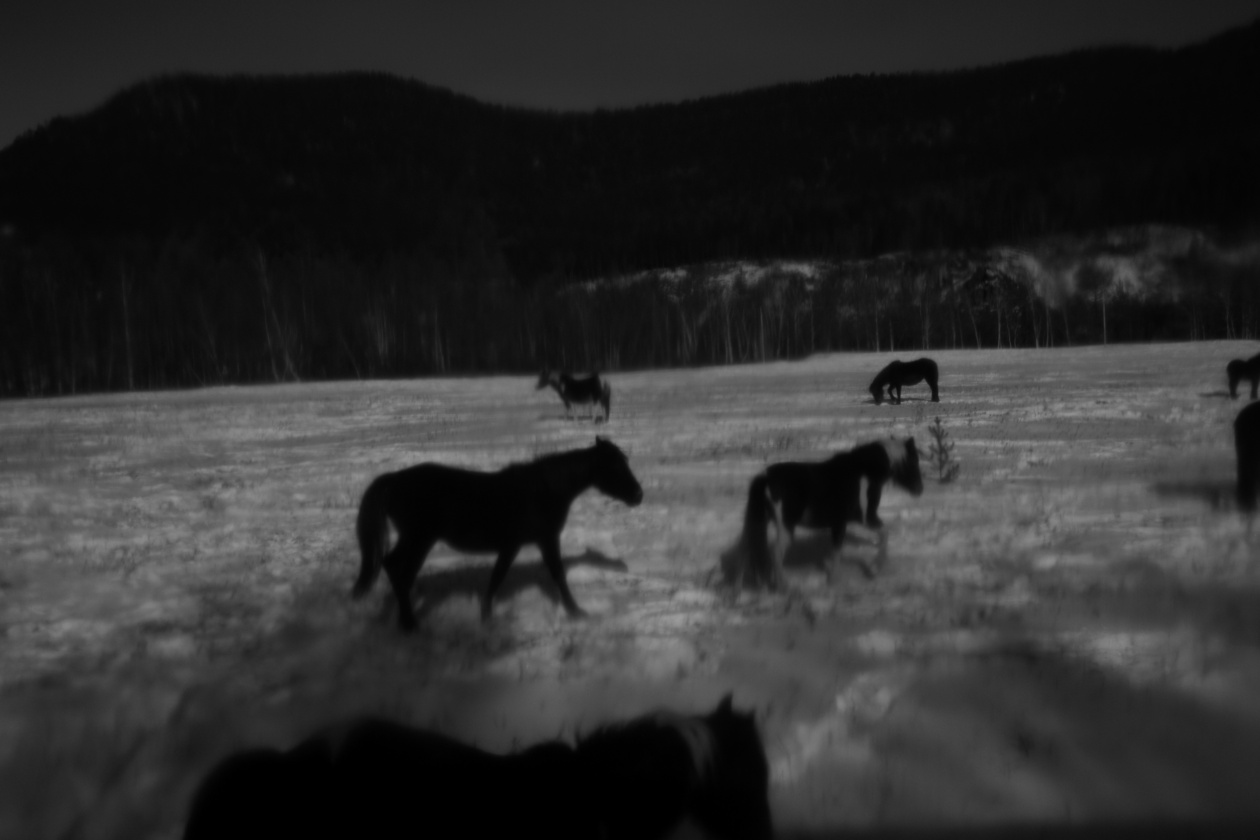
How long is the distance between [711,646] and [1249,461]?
21.8 ft

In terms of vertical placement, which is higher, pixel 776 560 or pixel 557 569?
pixel 557 569

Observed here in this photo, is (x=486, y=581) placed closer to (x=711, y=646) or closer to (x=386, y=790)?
(x=711, y=646)

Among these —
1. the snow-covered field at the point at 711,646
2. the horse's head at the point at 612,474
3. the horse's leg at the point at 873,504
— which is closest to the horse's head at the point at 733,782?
the snow-covered field at the point at 711,646

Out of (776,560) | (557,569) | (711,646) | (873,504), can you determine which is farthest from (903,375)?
(711,646)

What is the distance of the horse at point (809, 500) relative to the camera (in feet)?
22.1

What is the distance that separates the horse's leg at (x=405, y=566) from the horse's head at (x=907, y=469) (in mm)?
4677

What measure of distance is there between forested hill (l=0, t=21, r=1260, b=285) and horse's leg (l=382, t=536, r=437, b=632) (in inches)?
2938

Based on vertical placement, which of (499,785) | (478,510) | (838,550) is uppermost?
(478,510)

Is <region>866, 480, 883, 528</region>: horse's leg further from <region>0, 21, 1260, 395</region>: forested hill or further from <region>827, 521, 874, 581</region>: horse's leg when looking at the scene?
<region>0, 21, 1260, 395</region>: forested hill

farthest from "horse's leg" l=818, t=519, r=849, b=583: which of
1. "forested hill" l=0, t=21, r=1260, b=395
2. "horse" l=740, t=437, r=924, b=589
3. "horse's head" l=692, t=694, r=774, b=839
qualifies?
"forested hill" l=0, t=21, r=1260, b=395

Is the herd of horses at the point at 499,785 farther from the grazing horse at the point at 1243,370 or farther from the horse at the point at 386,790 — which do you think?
the grazing horse at the point at 1243,370

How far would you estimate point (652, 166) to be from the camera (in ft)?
498

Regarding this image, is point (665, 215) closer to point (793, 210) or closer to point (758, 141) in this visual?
point (793, 210)

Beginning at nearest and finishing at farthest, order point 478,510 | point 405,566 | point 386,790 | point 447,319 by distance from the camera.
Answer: point 386,790 < point 405,566 < point 478,510 < point 447,319
